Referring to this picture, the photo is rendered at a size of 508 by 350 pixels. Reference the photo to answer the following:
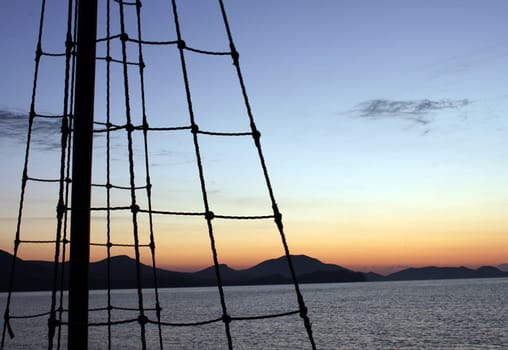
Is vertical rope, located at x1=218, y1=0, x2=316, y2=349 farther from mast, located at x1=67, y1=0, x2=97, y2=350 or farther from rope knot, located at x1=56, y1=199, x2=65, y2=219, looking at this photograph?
rope knot, located at x1=56, y1=199, x2=65, y2=219

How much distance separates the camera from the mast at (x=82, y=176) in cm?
538

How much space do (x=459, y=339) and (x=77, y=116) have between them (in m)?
72.3

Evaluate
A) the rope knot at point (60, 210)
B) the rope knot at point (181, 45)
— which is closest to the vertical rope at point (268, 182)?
the rope knot at point (181, 45)

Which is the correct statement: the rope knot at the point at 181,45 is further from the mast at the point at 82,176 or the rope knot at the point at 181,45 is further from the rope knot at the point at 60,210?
the rope knot at the point at 60,210

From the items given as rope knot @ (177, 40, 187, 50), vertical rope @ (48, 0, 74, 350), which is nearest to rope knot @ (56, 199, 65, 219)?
vertical rope @ (48, 0, 74, 350)

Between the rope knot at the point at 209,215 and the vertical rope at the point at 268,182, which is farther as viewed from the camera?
the rope knot at the point at 209,215

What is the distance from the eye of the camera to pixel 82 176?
219 inches

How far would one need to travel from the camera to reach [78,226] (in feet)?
18.1

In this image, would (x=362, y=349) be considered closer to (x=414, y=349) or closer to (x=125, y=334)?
(x=414, y=349)

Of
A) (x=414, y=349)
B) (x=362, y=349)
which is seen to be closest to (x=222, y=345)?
(x=362, y=349)

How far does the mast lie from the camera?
5.38 meters

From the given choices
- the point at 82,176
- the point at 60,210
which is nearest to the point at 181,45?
the point at 82,176

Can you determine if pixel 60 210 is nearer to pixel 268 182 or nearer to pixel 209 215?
pixel 209 215

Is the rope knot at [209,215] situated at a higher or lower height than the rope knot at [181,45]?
lower
